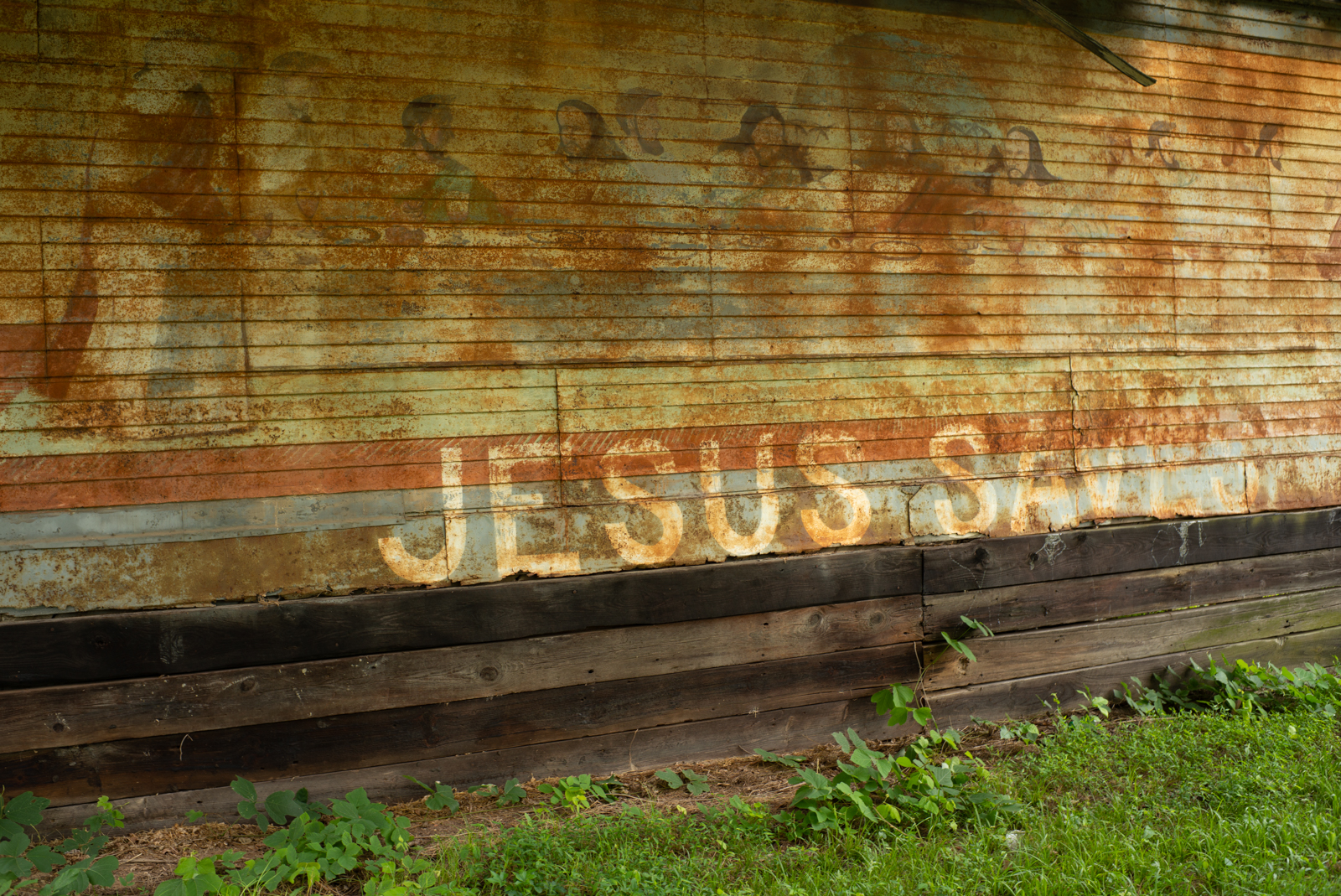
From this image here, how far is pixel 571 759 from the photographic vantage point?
13.2 ft

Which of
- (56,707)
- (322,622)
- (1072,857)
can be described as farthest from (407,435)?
(1072,857)

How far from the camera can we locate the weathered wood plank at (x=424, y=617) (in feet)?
11.2

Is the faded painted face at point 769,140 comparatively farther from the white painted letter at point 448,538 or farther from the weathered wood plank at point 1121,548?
the weathered wood plank at point 1121,548

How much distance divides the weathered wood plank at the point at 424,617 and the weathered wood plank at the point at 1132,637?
2.04 feet

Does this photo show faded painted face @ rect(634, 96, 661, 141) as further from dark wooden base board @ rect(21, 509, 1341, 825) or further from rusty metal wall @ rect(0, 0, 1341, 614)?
dark wooden base board @ rect(21, 509, 1341, 825)

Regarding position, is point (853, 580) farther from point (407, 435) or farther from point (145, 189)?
point (145, 189)

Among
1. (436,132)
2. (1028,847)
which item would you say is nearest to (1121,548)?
(1028,847)

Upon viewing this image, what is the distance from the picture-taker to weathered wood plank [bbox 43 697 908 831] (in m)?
3.52

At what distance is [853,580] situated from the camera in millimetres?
4418

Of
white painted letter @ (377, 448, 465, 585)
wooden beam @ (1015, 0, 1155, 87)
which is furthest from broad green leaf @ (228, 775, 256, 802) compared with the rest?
wooden beam @ (1015, 0, 1155, 87)

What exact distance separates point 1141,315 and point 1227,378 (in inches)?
30.4

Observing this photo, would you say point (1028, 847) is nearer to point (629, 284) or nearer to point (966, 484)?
point (966, 484)

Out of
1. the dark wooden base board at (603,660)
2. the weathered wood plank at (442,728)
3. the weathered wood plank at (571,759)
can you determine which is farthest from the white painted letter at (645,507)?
the weathered wood plank at (571,759)

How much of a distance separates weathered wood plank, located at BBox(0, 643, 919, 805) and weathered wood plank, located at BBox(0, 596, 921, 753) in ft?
0.19
